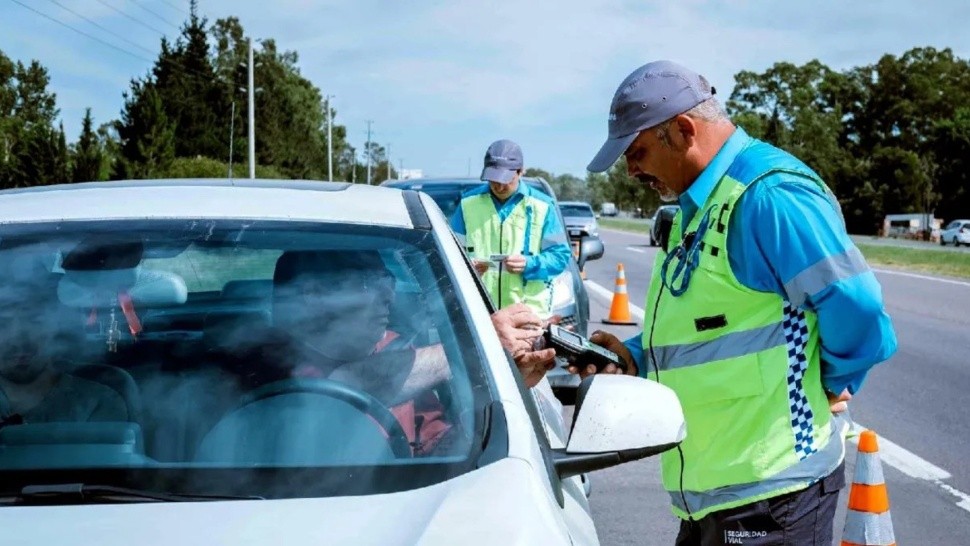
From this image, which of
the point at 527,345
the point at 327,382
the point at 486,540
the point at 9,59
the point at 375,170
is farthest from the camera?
the point at 375,170

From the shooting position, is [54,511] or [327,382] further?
[327,382]

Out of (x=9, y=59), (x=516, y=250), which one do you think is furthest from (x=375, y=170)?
(x=516, y=250)

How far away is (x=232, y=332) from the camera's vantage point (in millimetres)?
2701

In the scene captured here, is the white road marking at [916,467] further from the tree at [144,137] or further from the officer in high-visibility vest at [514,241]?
the tree at [144,137]

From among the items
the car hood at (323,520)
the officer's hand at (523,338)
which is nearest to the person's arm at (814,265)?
the officer's hand at (523,338)

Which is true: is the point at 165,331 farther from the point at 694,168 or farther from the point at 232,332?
the point at 694,168

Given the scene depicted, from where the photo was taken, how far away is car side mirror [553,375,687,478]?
243cm

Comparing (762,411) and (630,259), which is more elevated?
(762,411)

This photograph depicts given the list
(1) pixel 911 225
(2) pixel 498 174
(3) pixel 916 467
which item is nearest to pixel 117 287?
(2) pixel 498 174

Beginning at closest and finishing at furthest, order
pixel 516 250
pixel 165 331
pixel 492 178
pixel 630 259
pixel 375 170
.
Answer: pixel 165 331
pixel 492 178
pixel 516 250
pixel 630 259
pixel 375 170

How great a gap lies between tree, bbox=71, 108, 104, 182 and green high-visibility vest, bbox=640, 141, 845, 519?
195ft

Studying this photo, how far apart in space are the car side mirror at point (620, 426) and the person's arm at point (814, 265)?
0.37 metres

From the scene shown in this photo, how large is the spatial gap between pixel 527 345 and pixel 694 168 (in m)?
0.65

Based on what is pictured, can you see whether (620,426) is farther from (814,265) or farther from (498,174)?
(498,174)
